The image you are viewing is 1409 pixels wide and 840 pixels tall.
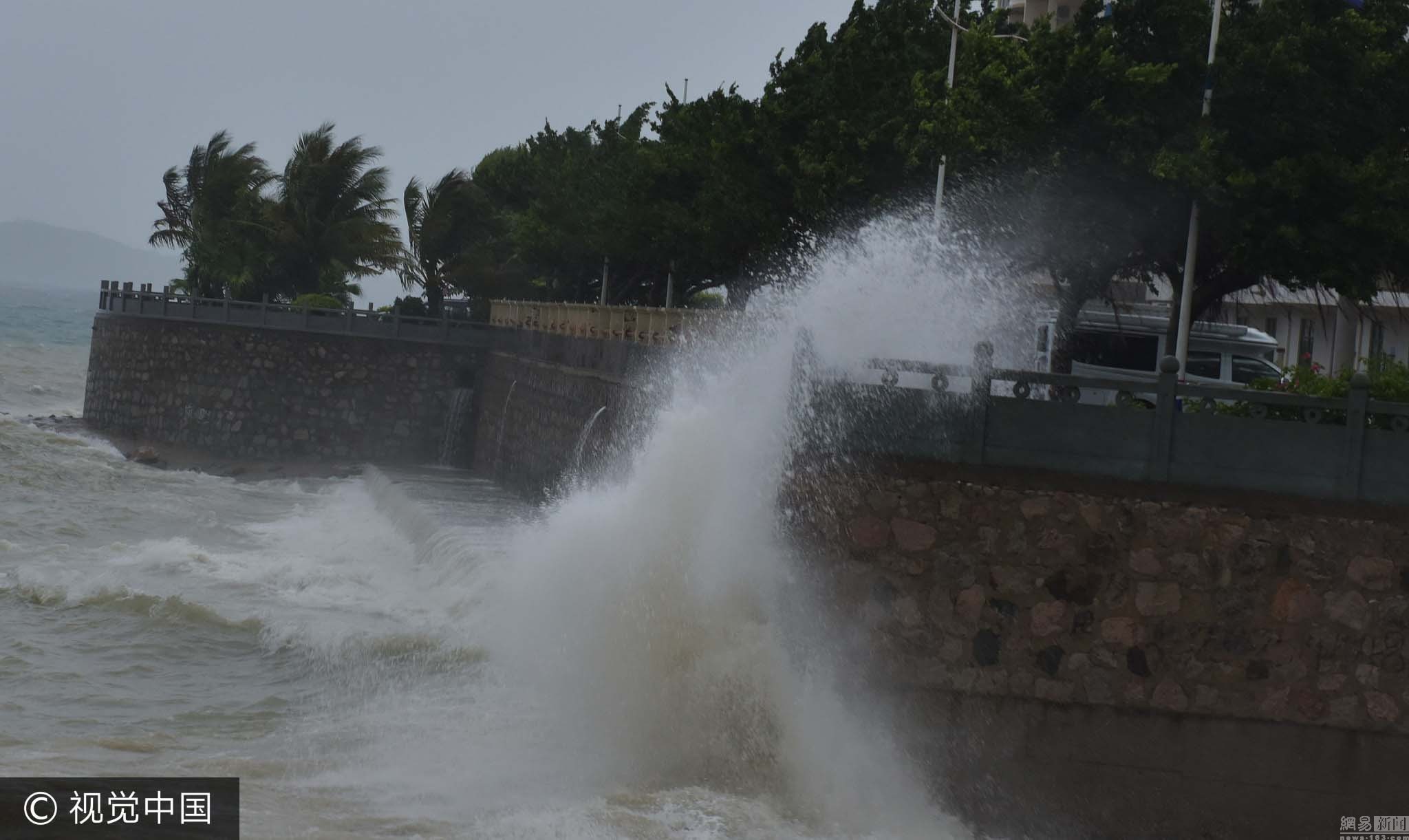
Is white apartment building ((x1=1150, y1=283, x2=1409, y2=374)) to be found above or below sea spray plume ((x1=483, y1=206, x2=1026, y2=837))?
above

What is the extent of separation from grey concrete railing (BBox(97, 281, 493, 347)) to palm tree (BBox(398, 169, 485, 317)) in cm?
1072

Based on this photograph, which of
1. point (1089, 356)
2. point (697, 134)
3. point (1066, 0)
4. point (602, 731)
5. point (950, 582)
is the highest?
point (1066, 0)

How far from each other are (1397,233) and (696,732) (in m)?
8.98

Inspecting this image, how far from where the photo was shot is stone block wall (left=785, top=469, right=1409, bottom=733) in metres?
8.73

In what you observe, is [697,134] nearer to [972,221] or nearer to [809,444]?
[972,221]

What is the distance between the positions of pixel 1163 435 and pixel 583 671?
14.1ft

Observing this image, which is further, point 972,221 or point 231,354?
point 231,354

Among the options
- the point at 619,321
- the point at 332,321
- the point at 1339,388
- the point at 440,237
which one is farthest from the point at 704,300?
the point at 1339,388

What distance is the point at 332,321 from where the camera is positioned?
33.1 meters

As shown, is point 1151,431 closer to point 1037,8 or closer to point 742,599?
point 742,599

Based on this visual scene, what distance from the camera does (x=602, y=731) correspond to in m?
10.1

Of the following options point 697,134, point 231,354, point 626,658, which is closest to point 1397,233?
point 626,658

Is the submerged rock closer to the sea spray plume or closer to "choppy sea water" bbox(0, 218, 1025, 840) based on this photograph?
"choppy sea water" bbox(0, 218, 1025, 840)

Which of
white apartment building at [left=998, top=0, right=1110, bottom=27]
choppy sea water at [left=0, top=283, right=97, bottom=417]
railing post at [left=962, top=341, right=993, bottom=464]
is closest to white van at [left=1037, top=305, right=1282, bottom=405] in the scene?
railing post at [left=962, top=341, right=993, bottom=464]
